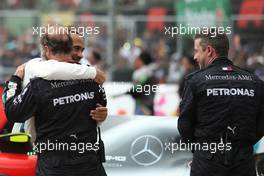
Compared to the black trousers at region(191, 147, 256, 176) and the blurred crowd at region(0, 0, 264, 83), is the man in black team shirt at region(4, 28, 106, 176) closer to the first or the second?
the black trousers at region(191, 147, 256, 176)

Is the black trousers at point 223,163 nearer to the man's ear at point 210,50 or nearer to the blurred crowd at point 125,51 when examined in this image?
the man's ear at point 210,50

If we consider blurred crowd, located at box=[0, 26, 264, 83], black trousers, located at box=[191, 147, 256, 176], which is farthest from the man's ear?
blurred crowd, located at box=[0, 26, 264, 83]

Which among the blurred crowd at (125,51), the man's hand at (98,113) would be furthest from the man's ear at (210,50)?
the blurred crowd at (125,51)

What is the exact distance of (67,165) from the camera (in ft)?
13.4

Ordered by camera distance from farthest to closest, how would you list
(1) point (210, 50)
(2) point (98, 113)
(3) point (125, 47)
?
1. (3) point (125, 47)
2. (1) point (210, 50)
3. (2) point (98, 113)

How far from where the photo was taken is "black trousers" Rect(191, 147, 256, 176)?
13.6ft

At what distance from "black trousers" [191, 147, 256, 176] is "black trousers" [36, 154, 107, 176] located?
0.67m

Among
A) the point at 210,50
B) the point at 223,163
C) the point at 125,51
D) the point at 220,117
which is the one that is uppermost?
the point at 210,50

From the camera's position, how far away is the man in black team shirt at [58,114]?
4043 millimetres

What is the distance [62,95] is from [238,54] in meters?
7.29

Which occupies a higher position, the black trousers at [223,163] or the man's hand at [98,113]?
the man's hand at [98,113]

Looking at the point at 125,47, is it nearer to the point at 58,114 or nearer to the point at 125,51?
the point at 125,51

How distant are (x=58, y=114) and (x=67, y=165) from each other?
325 millimetres

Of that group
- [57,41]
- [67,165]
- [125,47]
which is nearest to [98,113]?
[67,165]
